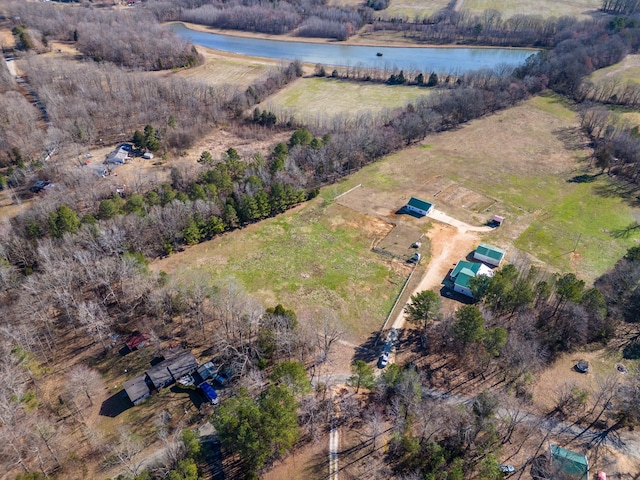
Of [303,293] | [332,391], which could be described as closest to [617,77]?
[303,293]

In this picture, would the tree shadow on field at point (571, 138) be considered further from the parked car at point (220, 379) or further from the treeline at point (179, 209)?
the parked car at point (220, 379)

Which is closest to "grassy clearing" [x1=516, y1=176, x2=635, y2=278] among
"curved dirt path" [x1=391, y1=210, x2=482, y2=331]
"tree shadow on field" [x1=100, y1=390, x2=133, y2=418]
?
"curved dirt path" [x1=391, y1=210, x2=482, y2=331]

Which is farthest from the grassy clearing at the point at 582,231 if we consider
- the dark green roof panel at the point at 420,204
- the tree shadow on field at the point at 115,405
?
the tree shadow on field at the point at 115,405

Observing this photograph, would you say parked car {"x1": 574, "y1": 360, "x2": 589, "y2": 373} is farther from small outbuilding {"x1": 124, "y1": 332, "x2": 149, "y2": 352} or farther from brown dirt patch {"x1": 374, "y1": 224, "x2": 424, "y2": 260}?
small outbuilding {"x1": 124, "y1": 332, "x2": 149, "y2": 352}

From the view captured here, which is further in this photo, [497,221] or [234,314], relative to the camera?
[497,221]

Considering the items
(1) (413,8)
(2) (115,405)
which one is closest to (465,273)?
(2) (115,405)

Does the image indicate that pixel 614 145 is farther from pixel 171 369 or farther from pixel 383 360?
pixel 171 369
